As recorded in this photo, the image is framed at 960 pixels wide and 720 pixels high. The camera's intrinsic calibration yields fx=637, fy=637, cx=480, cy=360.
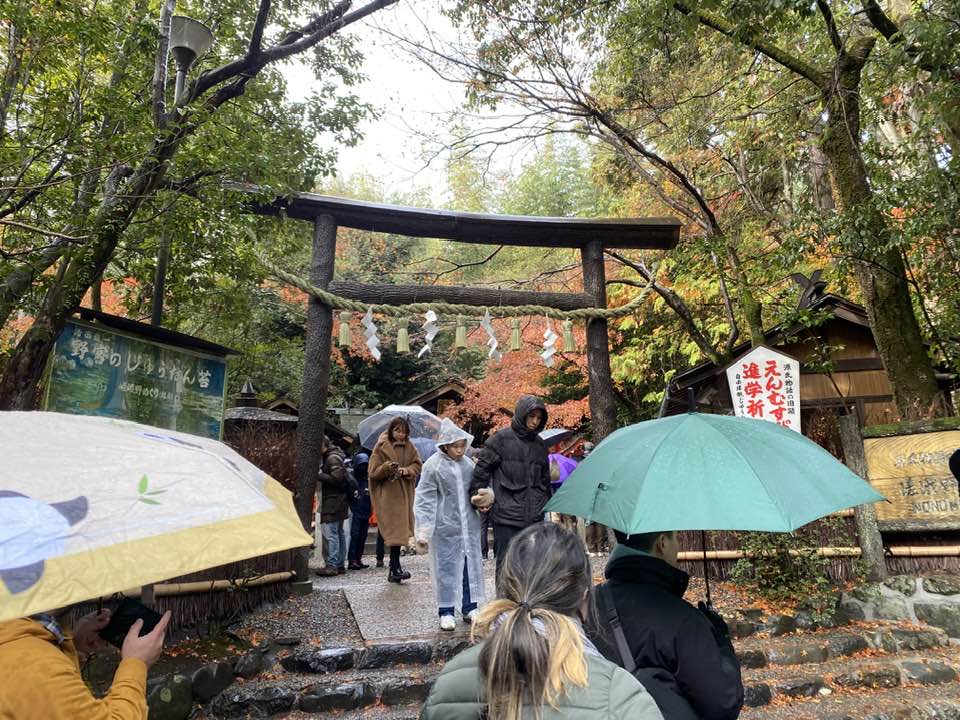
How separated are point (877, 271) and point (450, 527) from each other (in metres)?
5.80

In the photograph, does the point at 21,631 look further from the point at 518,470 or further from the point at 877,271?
the point at 877,271

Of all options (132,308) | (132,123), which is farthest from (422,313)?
(132,123)

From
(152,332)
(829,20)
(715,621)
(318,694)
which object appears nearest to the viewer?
(715,621)

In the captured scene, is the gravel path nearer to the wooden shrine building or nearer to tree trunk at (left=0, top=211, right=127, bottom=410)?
tree trunk at (left=0, top=211, right=127, bottom=410)

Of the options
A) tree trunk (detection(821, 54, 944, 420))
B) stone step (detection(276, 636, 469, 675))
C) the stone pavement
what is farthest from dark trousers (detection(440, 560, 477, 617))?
tree trunk (detection(821, 54, 944, 420))

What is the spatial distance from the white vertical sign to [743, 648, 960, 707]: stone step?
10.5 ft

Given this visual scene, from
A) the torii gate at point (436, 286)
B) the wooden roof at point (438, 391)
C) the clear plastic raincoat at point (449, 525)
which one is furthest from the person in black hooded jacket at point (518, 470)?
the wooden roof at point (438, 391)

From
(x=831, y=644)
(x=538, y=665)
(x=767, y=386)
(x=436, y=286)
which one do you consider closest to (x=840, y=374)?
(x=767, y=386)

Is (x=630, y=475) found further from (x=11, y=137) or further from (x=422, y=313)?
A: (x=422, y=313)

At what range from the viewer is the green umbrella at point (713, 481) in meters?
2.16

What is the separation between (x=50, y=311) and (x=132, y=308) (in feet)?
9.52

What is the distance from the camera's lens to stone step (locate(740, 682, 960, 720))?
4906 mm

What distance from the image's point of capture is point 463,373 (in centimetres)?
2073

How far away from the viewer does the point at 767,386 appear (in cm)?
841
